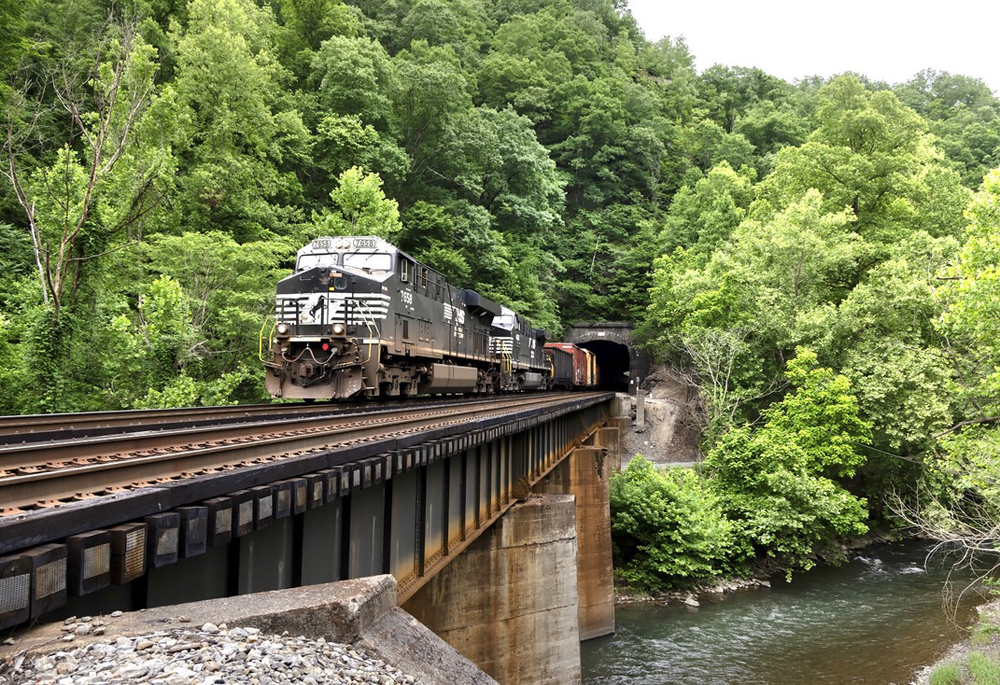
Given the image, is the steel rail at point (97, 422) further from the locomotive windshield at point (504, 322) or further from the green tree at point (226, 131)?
the green tree at point (226, 131)

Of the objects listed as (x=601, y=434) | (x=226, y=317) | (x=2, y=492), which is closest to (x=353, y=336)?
(x=226, y=317)

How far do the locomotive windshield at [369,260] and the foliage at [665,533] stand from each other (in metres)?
15.3

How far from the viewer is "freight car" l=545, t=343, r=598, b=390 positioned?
138 ft

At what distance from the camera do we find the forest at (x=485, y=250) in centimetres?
1884

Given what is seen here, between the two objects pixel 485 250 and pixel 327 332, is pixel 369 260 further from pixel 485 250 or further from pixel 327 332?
pixel 485 250

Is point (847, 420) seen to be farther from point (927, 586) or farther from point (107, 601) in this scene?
point (107, 601)

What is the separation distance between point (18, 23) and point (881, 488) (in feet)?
129

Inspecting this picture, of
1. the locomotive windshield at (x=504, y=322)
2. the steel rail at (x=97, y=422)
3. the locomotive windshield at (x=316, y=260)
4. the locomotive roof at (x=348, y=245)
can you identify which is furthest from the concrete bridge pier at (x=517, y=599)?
the locomotive windshield at (x=504, y=322)

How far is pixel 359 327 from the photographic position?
15117mm

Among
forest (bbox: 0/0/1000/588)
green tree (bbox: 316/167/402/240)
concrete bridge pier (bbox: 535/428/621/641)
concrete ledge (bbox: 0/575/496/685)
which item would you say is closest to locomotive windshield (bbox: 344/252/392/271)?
forest (bbox: 0/0/1000/588)

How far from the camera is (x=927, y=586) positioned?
23.9 meters

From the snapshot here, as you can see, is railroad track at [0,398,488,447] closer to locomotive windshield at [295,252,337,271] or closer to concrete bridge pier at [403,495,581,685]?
concrete bridge pier at [403,495,581,685]

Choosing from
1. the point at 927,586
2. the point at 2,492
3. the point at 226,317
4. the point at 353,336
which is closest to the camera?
the point at 2,492

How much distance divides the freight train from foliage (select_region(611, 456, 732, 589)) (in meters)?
9.49
